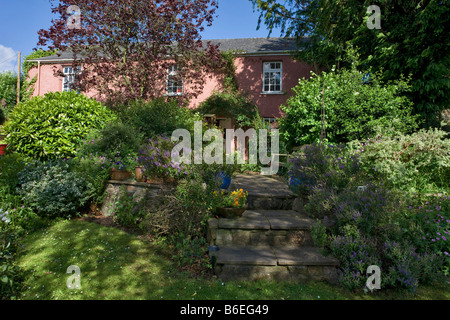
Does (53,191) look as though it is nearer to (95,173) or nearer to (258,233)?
(95,173)

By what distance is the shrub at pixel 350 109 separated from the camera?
782cm

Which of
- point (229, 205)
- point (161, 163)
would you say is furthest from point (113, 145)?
point (229, 205)

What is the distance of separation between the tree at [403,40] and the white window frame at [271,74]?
3868mm

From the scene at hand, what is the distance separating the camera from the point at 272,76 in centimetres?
1462

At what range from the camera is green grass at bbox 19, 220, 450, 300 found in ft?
9.93

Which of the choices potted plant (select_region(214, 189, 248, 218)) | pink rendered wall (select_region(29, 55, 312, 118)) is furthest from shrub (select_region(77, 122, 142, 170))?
pink rendered wall (select_region(29, 55, 312, 118))

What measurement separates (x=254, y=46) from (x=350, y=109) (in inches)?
367

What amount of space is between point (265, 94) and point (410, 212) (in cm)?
1092

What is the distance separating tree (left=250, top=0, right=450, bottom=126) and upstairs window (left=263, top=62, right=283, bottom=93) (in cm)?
385

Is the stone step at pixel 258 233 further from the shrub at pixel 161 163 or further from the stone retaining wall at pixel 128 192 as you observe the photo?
the stone retaining wall at pixel 128 192

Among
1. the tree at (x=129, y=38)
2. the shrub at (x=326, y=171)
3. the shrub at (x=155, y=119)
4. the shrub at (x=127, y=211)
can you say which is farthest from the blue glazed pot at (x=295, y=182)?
the tree at (x=129, y=38)

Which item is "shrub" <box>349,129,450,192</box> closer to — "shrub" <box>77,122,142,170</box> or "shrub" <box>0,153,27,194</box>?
"shrub" <box>77,122,142,170</box>
